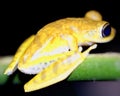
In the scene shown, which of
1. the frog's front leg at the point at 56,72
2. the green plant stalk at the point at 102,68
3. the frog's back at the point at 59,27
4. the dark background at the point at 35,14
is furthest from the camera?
the dark background at the point at 35,14

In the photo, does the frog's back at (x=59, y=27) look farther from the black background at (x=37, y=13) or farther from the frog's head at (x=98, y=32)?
the black background at (x=37, y=13)

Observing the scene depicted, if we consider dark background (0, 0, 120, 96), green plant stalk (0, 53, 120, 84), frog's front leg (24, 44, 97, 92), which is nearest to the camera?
green plant stalk (0, 53, 120, 84)

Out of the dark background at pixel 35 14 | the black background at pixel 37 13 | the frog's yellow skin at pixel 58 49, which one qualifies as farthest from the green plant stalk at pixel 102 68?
the black background at pixel 37 13

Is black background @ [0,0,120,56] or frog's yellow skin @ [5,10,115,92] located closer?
frog's yellow skin @ [5,10,115,92]

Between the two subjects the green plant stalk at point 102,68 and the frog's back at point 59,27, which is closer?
the green plant stalk at point 102,68

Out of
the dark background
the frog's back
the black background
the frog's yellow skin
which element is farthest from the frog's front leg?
the black background

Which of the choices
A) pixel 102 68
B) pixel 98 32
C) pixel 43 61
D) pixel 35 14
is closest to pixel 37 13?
pixel 35 14

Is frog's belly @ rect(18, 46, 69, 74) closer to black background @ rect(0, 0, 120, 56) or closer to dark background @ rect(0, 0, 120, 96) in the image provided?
dark background @ rect(0, 0, 120, 96)

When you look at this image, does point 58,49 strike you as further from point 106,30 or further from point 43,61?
point 106,30
